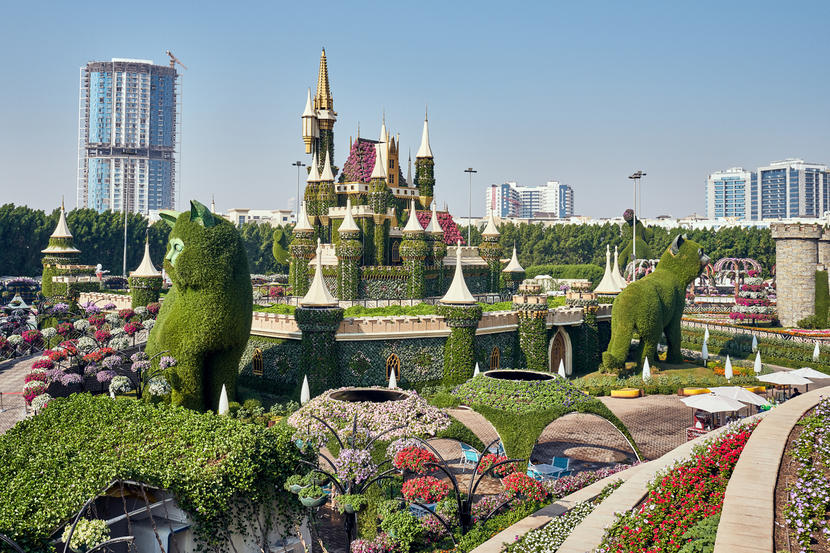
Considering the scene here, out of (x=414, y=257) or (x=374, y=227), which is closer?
(x=414, y=257)

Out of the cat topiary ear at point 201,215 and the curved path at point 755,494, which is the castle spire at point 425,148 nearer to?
the cat topiary ear at point 201,215

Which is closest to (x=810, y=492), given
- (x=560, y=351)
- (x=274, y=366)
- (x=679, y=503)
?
(x=679, y=503)

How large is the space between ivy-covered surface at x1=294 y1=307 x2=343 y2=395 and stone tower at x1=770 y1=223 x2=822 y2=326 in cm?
4461

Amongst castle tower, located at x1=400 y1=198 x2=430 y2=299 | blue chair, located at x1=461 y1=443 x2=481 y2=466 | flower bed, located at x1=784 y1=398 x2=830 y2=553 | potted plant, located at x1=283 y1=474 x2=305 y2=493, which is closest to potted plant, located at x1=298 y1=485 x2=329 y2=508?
potted plant, located at x1=283 y1=474 x2=305 y2=493

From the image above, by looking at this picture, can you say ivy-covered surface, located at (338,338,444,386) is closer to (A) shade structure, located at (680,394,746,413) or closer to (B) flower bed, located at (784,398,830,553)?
(A) shade structure, located at (680,394,746,413)

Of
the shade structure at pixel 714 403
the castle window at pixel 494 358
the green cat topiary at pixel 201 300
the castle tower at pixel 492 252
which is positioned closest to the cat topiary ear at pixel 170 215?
the green cat topiary at pixel 201 300

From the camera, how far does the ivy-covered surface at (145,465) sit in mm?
13094

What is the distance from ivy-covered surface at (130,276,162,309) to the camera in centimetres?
4181

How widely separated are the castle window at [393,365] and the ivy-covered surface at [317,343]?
3.39 m

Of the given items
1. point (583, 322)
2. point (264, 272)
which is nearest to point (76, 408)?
point (583, 322)

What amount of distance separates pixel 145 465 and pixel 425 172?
1606 inches

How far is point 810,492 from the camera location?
10.0 meters

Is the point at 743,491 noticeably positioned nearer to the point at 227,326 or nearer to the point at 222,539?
the point at 222,539

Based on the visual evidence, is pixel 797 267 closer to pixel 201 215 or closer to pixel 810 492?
pixel 201 215
